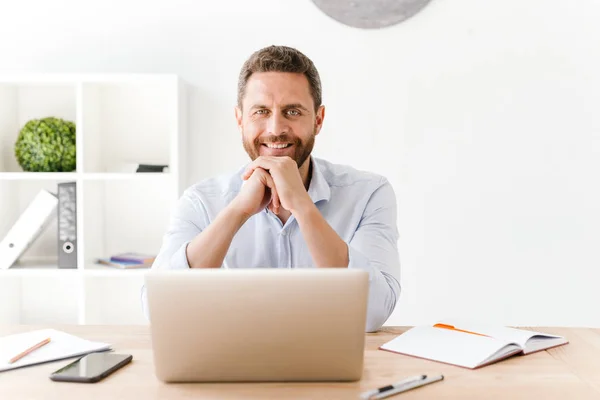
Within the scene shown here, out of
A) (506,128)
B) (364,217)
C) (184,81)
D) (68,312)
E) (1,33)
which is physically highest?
(1,33)

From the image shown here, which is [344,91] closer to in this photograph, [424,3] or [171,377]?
[424,3]

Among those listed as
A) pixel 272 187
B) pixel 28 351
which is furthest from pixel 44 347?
pixel 272 187

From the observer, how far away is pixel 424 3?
279 cm

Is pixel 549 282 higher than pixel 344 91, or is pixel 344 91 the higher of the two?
pixel 344 91

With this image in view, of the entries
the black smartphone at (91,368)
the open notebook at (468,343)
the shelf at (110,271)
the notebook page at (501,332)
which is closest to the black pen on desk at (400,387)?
the open notebook at (468,343)

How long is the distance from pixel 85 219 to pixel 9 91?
0.68 m

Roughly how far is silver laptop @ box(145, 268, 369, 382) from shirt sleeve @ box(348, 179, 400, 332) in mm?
406

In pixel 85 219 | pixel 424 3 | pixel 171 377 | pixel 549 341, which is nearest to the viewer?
pixel 171 377

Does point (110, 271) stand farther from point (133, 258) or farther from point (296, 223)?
point (296, 223)

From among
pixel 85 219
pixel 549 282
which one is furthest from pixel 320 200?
pixel 549 282

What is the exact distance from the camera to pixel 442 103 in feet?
9.27

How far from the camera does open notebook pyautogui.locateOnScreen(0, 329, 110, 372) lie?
1.28 m

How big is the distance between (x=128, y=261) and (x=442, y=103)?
1.47 metres

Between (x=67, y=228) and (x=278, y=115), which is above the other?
(x=278, y=115)
